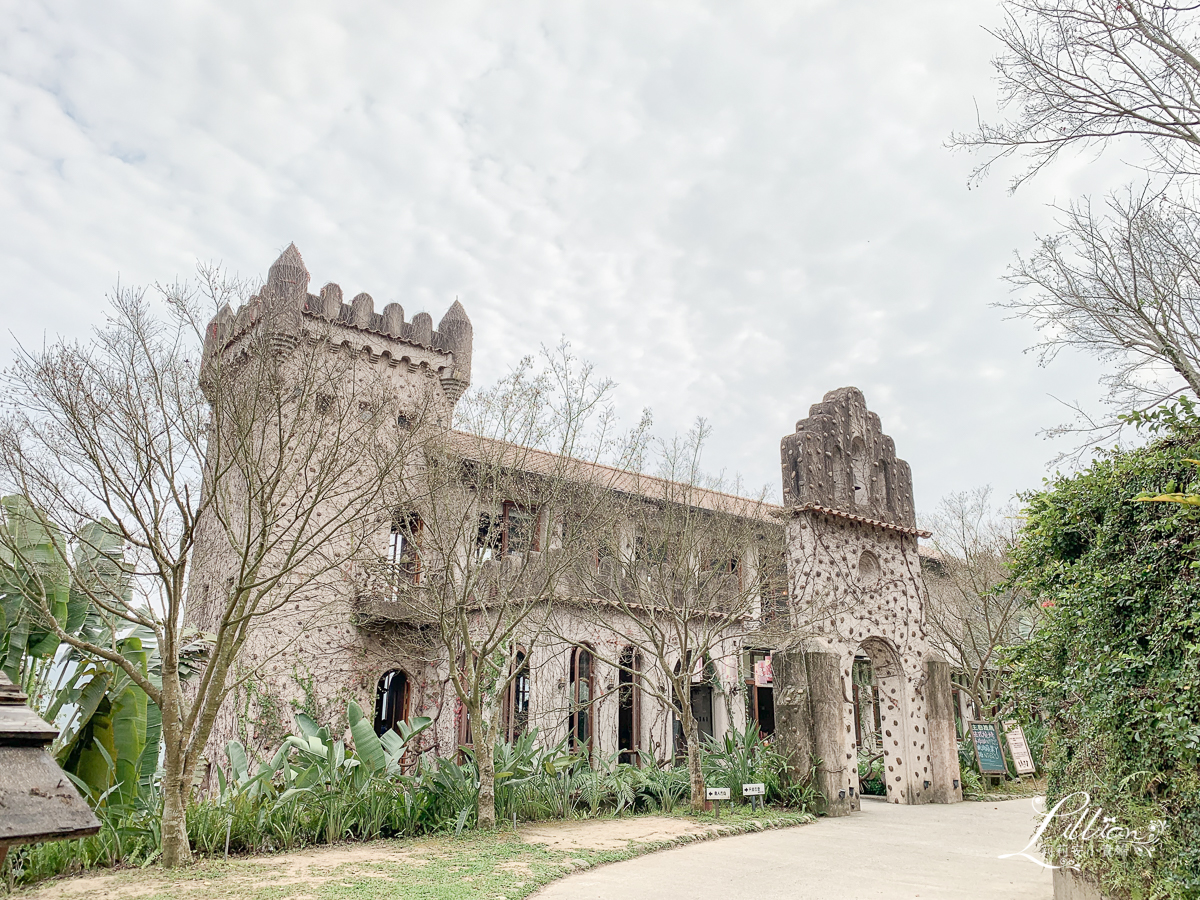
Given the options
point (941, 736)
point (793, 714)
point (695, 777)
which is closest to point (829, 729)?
point (793, 714)

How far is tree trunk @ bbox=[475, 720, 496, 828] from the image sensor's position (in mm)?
10445

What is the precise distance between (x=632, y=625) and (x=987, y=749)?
7.74 m

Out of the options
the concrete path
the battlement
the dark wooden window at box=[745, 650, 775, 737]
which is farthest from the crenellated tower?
the dark wooden window at box=[745, 650, 775, 737]

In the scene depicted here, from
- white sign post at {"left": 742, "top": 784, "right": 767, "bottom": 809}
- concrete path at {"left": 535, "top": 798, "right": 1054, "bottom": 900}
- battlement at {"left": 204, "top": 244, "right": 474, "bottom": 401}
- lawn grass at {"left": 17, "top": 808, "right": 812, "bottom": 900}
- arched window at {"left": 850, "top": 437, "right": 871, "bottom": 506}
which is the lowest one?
concrete path at {"left": 535, "top": 798, "right": 1054, "bottom": 900}

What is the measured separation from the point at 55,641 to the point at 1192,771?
438 inches

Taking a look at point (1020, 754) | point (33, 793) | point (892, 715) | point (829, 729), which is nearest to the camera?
point (33, 793)

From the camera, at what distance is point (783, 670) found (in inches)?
545

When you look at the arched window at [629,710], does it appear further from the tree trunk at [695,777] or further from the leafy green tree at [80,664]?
the leafy green tree at [80,664]

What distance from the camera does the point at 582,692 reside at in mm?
16938

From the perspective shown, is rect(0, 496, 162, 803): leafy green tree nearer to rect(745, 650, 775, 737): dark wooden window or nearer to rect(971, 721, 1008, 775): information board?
rect(745, 650, 775, 737): dark wooden window

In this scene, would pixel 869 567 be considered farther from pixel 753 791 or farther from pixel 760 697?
pixel 760 697

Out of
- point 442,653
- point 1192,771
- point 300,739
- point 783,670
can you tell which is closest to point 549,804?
point 300,739

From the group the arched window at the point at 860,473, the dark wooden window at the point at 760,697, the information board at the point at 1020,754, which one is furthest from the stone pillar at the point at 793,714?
the information board at the point at 1020,754

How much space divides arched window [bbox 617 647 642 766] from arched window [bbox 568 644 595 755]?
670 mm
